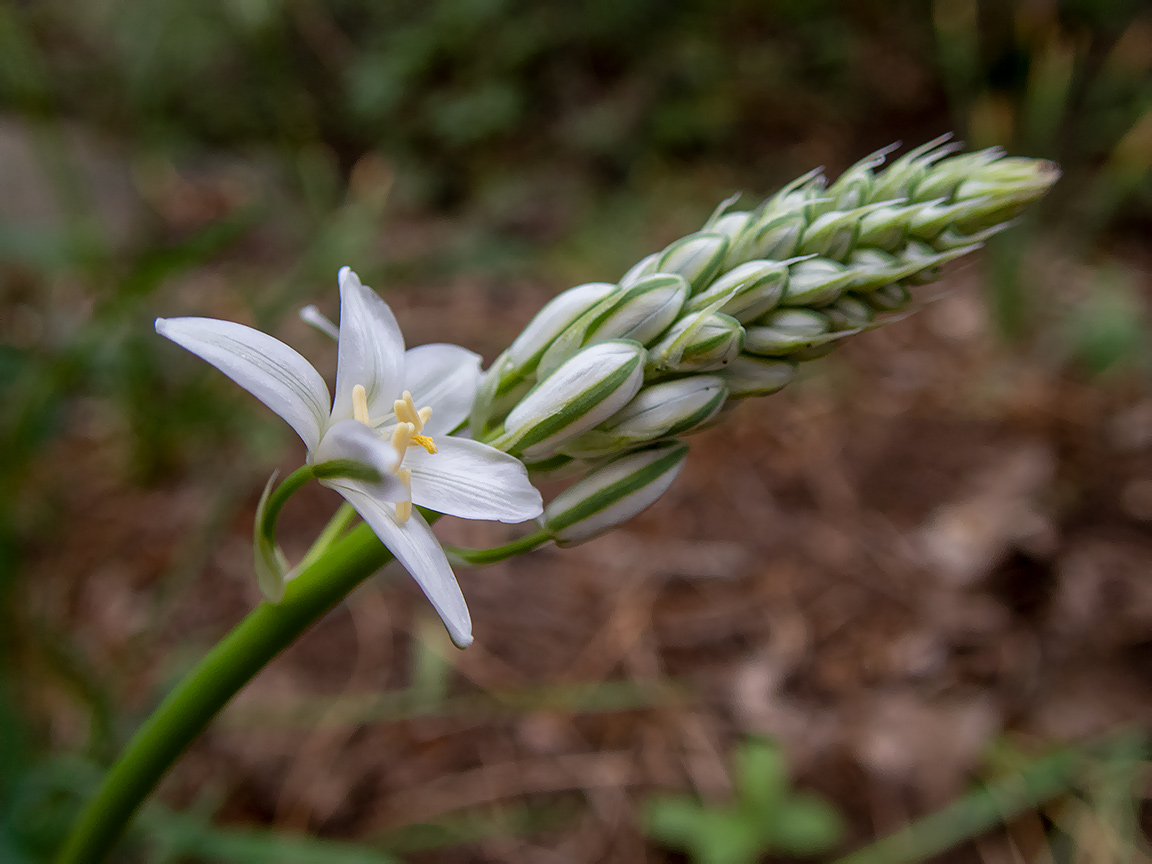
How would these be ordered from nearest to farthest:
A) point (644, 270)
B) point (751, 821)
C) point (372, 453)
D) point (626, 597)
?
point (372, 453) < point (644, 270) < point (751, 821) < point (626, 597)

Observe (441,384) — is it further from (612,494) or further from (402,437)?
(612,494)

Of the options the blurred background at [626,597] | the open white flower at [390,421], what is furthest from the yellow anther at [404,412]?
the blurred background at [626,597]

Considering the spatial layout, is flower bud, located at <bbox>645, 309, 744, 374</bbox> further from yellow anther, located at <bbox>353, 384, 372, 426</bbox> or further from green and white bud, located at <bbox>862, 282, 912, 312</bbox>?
yellow anther, located at <bbox>353, 384, 372, 426</bbox>

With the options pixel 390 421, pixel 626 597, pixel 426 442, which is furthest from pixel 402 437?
pixel 626 597

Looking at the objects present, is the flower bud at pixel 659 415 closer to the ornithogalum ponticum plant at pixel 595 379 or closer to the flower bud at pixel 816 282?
the ornithogalum ponticum plant at pixel 595 379

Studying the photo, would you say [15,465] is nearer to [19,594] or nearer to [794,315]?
[19,594]

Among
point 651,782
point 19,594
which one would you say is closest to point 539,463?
point 651,782
